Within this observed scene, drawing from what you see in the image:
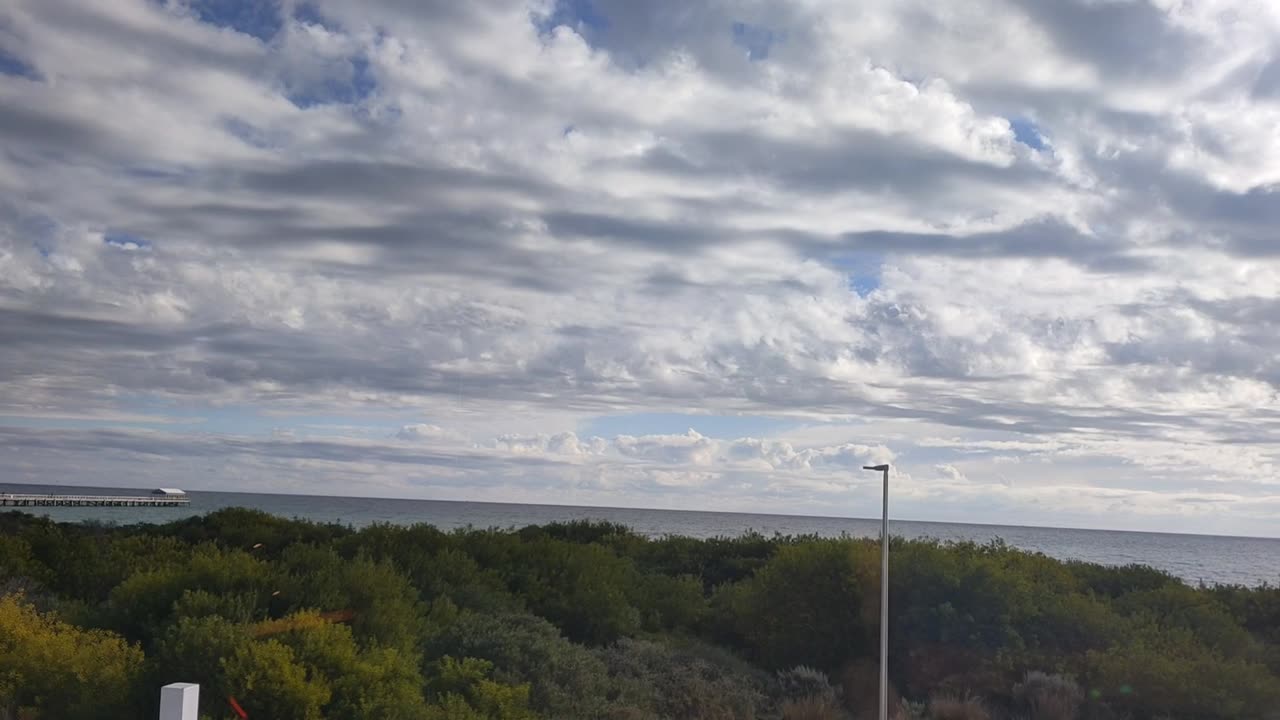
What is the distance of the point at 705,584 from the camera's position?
26125mm

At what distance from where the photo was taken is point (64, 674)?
33.5 ft

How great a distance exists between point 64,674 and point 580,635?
27.9 feet

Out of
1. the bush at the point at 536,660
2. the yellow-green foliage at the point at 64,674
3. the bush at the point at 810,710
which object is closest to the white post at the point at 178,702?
the yellow-green foliage at the point at 64,674

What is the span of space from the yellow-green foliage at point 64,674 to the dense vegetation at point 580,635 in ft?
0.08

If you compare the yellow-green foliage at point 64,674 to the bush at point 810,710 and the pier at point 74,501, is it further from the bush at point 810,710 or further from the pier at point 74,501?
the pier at point 74,501

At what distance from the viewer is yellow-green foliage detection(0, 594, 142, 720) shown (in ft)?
32.6

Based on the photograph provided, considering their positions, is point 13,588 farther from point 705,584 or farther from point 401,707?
point 705,584

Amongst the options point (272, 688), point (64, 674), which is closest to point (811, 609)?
point (272, 688)

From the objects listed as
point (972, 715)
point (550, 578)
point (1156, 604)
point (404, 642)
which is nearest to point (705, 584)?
point (550, 578)

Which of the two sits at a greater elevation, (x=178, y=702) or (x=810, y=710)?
(x=178, y=702)

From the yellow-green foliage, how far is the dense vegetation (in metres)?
0.02

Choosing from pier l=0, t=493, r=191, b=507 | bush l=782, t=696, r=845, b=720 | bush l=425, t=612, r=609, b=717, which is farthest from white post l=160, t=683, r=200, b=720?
pier l=0, t=493, r=191, b=507

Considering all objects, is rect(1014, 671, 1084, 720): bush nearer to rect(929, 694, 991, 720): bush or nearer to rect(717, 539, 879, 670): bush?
rect(929, 694, 991, 720): bush

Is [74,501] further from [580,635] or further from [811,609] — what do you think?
[811,609]
